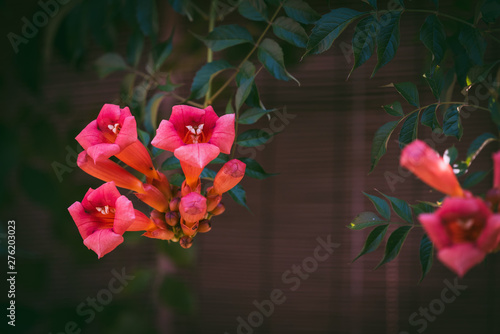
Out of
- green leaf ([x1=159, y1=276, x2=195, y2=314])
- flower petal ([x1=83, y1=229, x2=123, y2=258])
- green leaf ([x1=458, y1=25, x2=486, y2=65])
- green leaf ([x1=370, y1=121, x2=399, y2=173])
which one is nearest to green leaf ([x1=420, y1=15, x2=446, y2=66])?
green leaf ([x1=458, y1=25, x2=486, y2=65])

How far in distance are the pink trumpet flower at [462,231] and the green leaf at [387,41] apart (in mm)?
398

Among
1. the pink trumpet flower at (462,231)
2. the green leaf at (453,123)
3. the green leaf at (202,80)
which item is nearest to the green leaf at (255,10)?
the green leaf at (202,80)

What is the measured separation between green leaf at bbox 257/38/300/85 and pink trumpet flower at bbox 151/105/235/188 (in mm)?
259

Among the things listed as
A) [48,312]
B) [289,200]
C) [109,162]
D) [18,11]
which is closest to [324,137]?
[289,200]

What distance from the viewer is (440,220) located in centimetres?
58

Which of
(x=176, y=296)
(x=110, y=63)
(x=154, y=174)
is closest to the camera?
(x=154, y=174)

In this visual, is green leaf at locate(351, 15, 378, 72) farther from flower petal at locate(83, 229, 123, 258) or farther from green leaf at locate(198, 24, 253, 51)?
flower petal at locate(83, 229, 123, 258)

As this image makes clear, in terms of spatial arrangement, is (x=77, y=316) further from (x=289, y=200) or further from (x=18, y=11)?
(x=18, y=11)

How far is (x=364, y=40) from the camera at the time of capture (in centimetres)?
92

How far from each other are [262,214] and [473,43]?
133 cm

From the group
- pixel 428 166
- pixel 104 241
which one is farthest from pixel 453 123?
pixel 104 241

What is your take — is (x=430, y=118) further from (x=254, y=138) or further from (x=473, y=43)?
(x=254, y=138)

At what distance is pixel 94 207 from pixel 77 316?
1.23m

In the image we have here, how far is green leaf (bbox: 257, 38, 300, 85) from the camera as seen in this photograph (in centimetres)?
106
